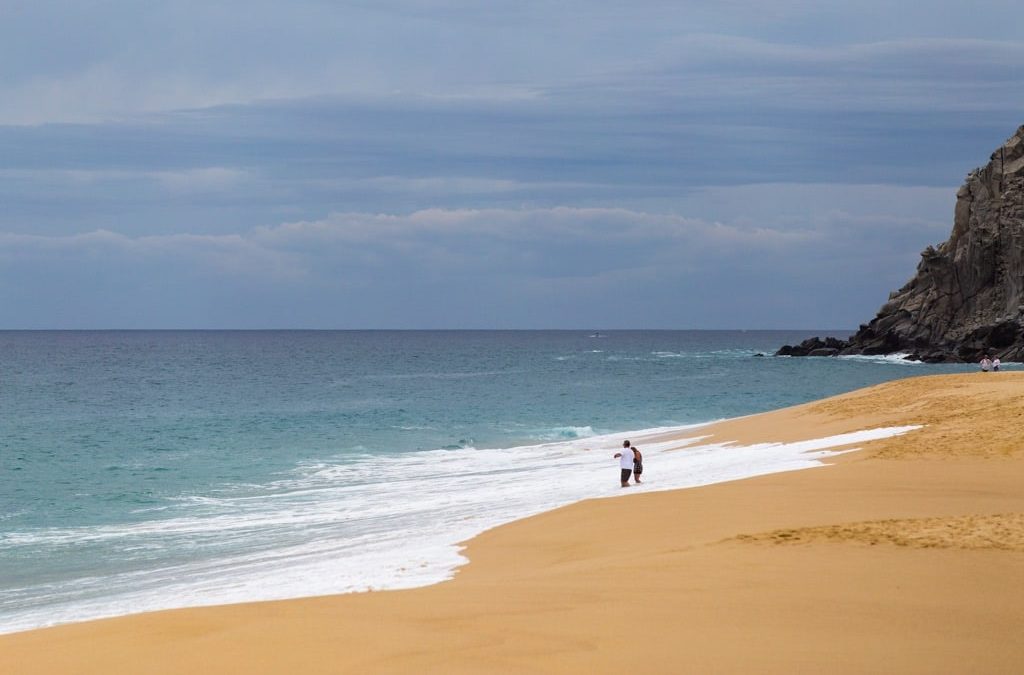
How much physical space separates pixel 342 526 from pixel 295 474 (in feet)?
37.6

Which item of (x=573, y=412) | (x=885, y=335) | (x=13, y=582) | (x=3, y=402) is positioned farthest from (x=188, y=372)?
(x=13, y=582)

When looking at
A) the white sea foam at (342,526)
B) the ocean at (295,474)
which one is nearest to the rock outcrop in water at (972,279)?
the ocean at (295,474)

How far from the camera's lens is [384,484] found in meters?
27.8

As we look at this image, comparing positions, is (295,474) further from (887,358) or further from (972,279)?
(972,279)

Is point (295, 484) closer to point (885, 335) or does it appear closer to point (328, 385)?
point (328, 385)

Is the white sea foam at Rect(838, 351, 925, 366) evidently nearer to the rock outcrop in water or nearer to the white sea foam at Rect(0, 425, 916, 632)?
the rock outcrop in water

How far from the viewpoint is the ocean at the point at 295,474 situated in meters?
16.0

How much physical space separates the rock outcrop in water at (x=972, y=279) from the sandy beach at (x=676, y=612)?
303 feet

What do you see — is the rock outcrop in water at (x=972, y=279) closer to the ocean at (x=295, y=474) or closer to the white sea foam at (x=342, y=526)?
the ocean at (x=295, y=474)

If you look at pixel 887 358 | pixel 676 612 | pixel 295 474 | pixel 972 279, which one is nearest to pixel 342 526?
pixel 295 474

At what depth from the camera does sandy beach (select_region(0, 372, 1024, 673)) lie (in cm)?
707

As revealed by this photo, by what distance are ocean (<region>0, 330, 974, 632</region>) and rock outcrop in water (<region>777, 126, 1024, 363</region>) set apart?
34860 mm

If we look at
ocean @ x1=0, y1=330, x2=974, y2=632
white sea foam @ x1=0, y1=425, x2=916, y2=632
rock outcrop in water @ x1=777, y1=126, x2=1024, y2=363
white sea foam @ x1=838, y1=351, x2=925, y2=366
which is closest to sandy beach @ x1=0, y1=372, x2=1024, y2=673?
white sea foam @ x1=0, y1=425, x2=916, y2=632

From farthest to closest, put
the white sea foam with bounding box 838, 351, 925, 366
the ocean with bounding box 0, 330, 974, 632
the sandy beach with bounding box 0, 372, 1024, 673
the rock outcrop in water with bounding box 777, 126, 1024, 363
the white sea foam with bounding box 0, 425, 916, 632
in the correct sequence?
the rock outcrop in water with bounding box 777, 126, 1024, 363, the white sea foam with bounding box 838, 351, 925, 366, the ocean with bounding box 0, 330, 974, 632, the white sea foam with bounding box 0, 425, 916, 632, the sandy beach with bounding box 0, 372, 1024, 673
